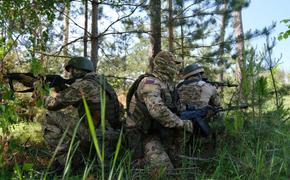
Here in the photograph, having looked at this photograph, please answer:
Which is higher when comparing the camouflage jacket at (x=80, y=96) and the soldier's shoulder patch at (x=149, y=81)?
the soldier's shoulder patch at (x=149, y=81)

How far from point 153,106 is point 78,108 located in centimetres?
103

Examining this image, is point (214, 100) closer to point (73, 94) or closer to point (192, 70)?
point (192, 70)

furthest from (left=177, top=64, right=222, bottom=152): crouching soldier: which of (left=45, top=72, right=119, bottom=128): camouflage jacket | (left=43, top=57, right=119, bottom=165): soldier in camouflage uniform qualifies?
(left=45, top=72, right=119, bottom=128): camouflage jacket

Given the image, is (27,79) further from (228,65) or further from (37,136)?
(228,65)

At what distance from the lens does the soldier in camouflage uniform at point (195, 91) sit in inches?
Answer: 225

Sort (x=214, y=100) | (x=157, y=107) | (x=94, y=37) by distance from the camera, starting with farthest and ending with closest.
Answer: (x=94, y=37) → (x=214, y=100) → (x=157, y=107)

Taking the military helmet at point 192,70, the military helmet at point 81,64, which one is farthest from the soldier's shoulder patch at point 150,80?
the military helmet at point 192,70

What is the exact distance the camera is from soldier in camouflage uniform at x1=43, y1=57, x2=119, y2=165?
184 inches

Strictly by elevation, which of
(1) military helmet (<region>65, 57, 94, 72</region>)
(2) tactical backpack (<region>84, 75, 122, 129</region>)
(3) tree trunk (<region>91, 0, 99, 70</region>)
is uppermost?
(3) tree trunk (<region>91, 0, 99, 70</region>)

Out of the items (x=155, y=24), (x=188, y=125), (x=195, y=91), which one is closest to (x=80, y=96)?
(x=188, y=125)

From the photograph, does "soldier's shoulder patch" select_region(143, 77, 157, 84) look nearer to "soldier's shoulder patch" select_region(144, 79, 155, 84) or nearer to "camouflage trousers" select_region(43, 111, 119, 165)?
"soldier's shoulder patch" select_region(144, 79, 155, 84)

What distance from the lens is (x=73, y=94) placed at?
466cm

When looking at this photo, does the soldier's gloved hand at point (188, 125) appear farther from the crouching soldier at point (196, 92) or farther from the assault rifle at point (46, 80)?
the assault rifle at point (46, 80)

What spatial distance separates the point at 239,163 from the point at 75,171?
2010 mm
